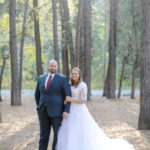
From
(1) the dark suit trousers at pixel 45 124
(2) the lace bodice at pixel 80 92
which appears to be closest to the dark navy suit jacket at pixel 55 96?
(1) the dark suit trousers at pixel 45 124

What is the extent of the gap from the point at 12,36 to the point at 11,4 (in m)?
1.66

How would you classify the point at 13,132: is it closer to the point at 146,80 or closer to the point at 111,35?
the point at 146,80

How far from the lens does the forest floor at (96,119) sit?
6793 millimetres

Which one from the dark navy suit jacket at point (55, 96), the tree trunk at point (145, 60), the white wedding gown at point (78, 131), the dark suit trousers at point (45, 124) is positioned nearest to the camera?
the dark navy suit jacket at point (55, 96)

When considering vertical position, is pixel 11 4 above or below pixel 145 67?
above

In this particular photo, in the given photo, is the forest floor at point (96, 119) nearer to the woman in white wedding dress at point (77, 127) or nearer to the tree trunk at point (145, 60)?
the tree trunk at point (145, 60)

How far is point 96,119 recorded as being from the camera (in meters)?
11.7

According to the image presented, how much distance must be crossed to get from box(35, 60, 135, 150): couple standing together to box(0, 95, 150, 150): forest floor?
3.86 feet

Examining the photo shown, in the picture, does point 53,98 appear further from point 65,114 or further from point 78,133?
point 78,133

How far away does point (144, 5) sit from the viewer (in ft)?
25.4

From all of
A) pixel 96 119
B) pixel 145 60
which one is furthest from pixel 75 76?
pixel 96 119

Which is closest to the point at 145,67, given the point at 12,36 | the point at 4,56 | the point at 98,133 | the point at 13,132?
the point at 98,133

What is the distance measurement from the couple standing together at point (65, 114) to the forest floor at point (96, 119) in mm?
1176

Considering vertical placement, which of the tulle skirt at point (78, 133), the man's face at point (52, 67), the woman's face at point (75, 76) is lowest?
the tulle skirt at point (78, 133)
